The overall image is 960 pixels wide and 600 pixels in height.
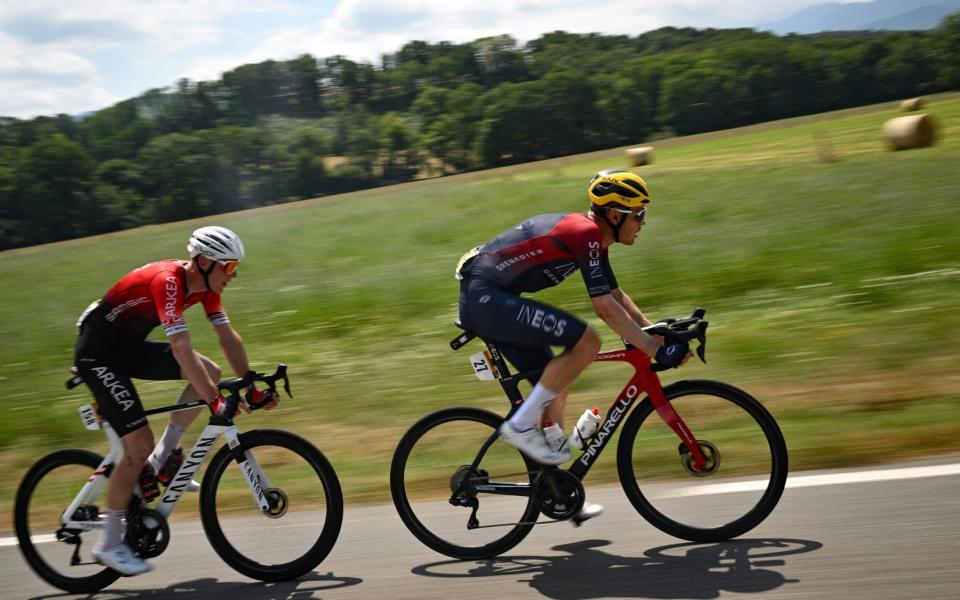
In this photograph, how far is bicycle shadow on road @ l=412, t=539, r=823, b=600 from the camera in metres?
4.10

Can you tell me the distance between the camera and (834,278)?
10711mm

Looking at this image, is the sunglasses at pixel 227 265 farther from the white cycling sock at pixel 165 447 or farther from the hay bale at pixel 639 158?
the hay bale at pixel 639 158

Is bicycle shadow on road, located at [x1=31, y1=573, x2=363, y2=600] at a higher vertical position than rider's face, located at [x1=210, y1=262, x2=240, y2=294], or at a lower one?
lower

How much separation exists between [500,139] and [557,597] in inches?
1557

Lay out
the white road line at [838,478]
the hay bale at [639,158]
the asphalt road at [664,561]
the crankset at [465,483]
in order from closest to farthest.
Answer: the asphalt road at [664,561]
the white road line at [838,478]
the crankset at [465,483]
the hay bale at [639,158]

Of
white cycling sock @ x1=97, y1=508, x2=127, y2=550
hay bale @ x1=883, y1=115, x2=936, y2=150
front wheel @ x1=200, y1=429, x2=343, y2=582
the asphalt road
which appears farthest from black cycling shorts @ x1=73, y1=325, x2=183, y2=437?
hay bale @ x1=883, y1=115, x2=936, y2=150

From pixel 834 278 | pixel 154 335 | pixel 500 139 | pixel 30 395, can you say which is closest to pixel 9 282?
pixel 154 335

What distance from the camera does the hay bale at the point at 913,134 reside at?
21.8 meters

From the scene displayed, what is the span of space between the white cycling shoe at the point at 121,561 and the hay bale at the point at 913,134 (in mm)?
20930

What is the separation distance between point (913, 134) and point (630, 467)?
19929mm

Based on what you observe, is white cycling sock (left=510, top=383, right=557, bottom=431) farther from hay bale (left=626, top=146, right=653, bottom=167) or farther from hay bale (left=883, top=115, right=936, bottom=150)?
hay bale (left=626, top=146, right=653, bottom=167)

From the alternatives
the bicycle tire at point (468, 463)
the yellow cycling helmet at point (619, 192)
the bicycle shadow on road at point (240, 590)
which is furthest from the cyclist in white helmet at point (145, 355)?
the yellow cycling helmet at point (619, 192)

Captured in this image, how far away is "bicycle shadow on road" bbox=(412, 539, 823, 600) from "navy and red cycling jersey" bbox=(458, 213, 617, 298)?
1.29m

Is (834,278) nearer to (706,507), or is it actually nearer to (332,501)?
(706,507)
